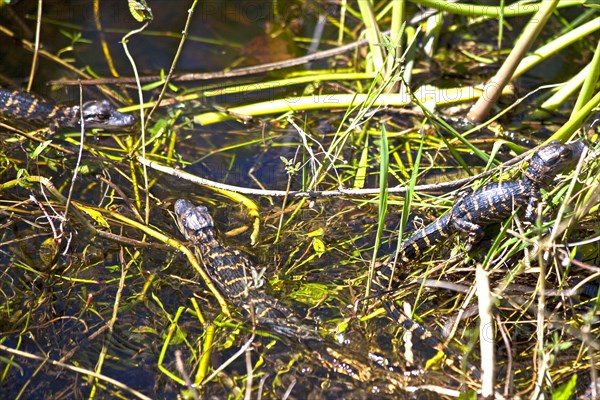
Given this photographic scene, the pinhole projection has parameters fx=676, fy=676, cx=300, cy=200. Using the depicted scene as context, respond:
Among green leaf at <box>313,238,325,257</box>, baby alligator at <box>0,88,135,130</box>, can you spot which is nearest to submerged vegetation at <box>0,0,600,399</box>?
green leaf at <box>313,238,325,257</box>

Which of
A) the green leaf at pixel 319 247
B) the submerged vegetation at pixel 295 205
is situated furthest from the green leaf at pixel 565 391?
the green leaf at pixel 319 247

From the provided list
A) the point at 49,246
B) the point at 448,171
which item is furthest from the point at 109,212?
the point at 448,171

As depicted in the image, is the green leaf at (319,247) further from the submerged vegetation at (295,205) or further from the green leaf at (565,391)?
the green leaf at (565,391)

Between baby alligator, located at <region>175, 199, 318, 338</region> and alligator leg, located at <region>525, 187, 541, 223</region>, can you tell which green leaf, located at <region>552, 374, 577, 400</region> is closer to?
alligator leg, located at <region>525, 187, 541, 223</region>

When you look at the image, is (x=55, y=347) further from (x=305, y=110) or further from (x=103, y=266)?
(x=305, y=110)

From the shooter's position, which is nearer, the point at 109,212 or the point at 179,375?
the point at 179,375

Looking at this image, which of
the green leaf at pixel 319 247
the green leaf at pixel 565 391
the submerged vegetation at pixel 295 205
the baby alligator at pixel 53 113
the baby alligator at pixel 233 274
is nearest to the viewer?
the green leaf at pixel 565 391
